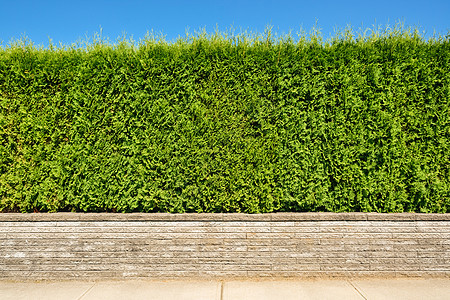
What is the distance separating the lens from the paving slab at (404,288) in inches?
139

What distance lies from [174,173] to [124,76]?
175 centimetres

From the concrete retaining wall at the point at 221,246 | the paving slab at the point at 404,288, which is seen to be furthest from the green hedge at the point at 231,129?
the paving slab at the point at 404,288

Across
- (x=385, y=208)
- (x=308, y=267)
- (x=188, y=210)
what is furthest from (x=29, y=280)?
(x=385, y=208)

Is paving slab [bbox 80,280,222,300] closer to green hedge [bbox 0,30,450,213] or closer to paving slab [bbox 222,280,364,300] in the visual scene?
paving slab [bbox 222,280,364,300]

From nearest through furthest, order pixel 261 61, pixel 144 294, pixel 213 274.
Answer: pixel 144 294
pixel 213 274
pixel 261 61

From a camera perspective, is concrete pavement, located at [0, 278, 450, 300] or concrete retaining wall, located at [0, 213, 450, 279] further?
concrete retaining wall, located at [0, 213, 450, 279]

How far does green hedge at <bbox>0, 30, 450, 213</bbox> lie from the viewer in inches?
166

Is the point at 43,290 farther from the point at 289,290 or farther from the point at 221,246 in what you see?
the point at 289,290

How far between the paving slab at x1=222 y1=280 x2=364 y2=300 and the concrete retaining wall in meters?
0.18

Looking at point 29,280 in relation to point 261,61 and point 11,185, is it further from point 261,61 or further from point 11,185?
point 261,61

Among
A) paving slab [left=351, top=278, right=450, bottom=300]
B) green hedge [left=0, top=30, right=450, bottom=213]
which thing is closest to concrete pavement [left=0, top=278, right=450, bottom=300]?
paving slab [left=351, top=278, right=450, bottom=300]

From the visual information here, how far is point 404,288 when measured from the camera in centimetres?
373

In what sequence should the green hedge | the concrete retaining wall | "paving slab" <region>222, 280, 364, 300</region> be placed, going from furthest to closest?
the green hedge, the concrete retaining wall, "paving slab" <region>222, 280, 364, 300</region>

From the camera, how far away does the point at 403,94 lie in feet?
14.0
